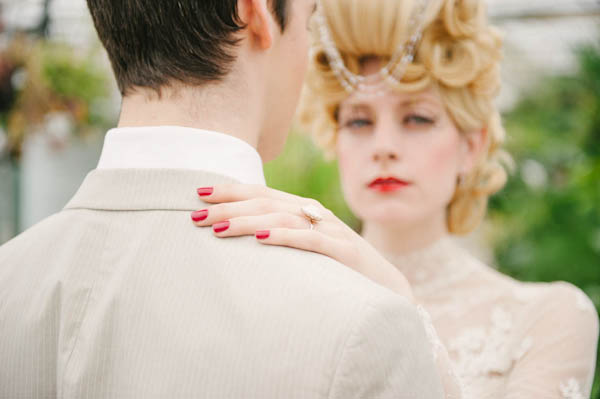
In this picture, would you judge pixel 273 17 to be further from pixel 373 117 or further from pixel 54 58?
pixel 54 58

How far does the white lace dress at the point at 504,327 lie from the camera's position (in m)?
2.13

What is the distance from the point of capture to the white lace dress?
2127mm

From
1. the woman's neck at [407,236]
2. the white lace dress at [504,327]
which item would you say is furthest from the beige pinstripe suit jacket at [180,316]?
the woman's neck at [407,236]

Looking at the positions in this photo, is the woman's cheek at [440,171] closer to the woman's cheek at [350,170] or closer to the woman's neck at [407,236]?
the woman's neck at [407,236]

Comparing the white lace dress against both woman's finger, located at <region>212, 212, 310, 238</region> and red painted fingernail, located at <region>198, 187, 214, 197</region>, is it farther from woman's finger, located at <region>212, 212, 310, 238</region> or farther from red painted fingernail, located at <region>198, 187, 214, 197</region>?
red painted fingernail, located at <region>198, 187, 214, 197</region>

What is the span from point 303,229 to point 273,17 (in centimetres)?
41

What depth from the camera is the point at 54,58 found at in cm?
577

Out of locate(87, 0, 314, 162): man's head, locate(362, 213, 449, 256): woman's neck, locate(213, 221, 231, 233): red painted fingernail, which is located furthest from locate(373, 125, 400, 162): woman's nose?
locate(213, 221, 231, 233): red painted fingernail

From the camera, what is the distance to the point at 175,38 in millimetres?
1195

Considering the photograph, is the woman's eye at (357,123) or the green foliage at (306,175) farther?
the green foliage at (306,175)

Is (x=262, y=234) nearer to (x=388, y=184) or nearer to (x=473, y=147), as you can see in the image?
(x=388, y=184)

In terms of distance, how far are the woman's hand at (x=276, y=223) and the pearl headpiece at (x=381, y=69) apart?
3.57 ft

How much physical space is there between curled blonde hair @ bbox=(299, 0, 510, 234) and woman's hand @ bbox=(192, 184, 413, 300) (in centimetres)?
110

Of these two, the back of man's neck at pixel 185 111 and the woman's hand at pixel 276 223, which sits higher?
the back of man's neck at pixel 185 111
